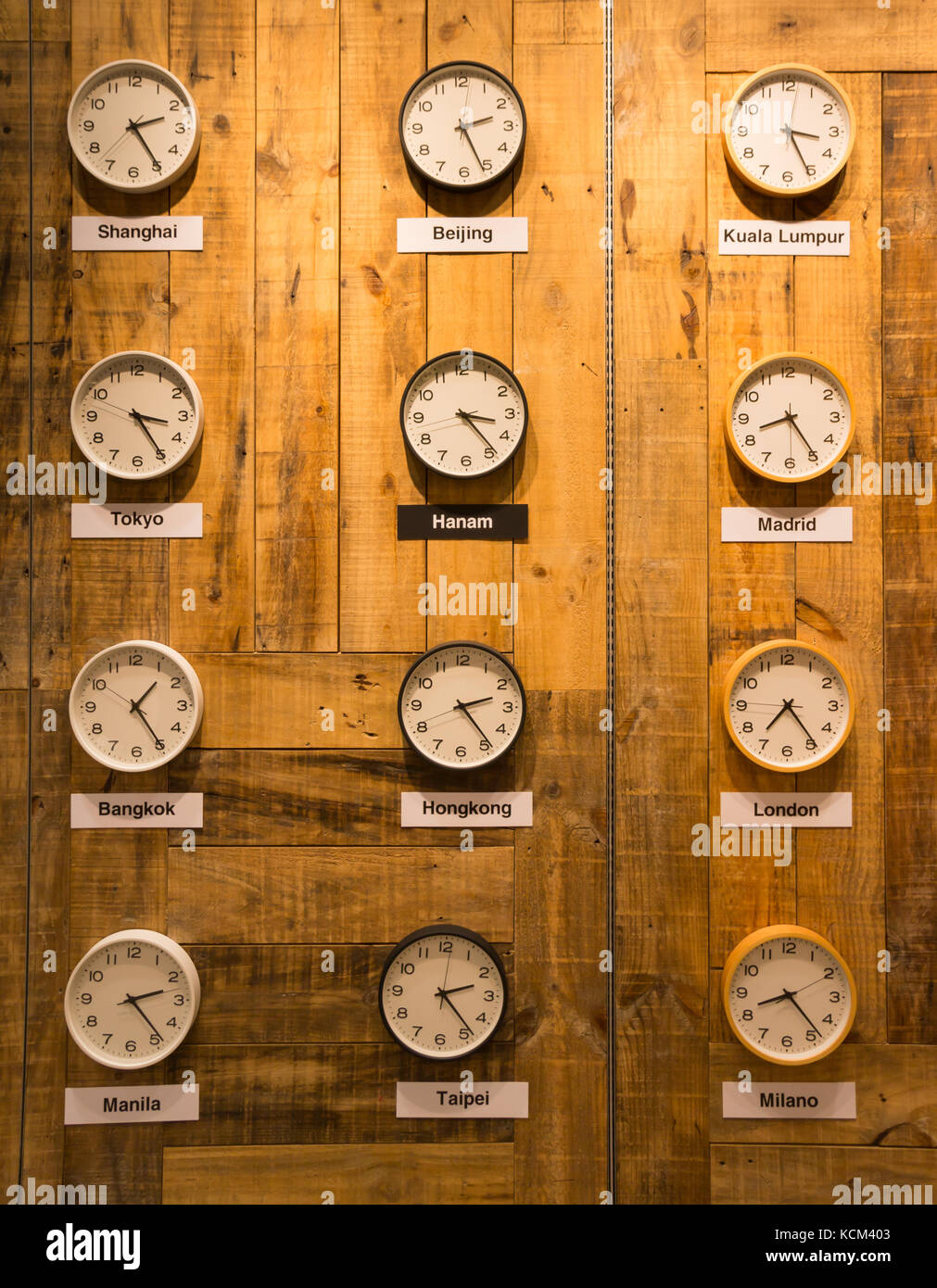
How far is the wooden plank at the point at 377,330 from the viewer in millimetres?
2061

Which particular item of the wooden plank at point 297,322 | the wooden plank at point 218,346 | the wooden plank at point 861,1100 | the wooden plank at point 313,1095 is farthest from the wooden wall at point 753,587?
the wooden plank at point 218,346

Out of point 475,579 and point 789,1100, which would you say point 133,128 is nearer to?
point 475,579

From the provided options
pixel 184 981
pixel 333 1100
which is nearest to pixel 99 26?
pixel 184 981

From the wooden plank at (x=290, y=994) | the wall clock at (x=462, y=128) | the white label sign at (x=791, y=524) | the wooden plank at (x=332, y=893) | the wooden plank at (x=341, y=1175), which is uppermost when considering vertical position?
the wall clock at (x=462, y=128)

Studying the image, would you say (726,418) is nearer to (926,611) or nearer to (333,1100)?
(926,611)

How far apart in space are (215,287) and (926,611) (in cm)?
188

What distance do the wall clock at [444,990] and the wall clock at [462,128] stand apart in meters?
1.78

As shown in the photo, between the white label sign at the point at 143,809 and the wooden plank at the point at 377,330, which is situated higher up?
the wooden plank at the point at 377,330

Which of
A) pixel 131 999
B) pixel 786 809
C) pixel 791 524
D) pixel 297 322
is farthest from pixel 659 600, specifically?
pixel 131 999

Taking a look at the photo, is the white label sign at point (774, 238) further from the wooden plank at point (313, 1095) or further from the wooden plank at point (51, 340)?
the wooden plank at point (313, 1095)

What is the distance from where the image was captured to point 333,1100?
6.72 ft

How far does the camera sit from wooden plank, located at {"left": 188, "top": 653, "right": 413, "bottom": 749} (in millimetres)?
2068

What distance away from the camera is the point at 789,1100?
205 cm

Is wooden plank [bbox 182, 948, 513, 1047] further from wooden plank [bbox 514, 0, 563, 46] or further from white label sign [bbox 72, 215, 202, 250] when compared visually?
wooden plank [bbox 514, 0, 563, 46]
